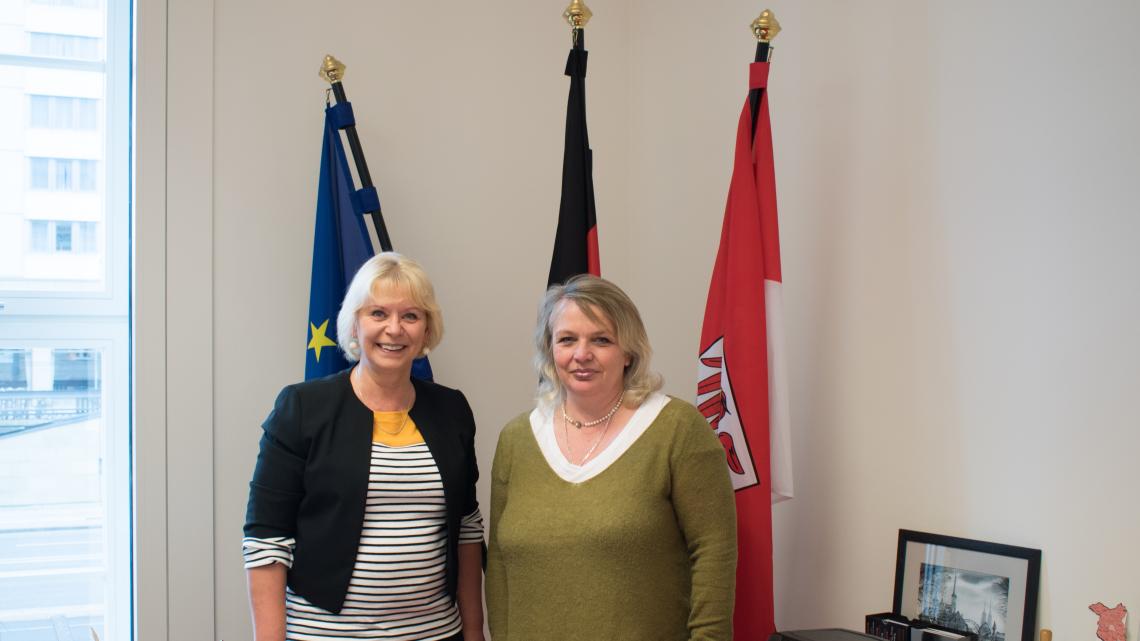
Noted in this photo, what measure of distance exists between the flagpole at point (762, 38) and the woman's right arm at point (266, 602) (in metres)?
1.46

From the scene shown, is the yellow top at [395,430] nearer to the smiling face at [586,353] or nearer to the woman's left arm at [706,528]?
the smiling face at [586,353]

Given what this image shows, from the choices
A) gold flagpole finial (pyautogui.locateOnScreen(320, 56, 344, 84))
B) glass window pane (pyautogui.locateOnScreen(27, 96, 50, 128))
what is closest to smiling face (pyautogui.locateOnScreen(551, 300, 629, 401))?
gold flagpole finial (pyautogui.locateOnScreen(320, 56, 344, 84))

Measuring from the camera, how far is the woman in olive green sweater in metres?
1.82

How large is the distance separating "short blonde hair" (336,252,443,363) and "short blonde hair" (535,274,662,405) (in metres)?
0.25

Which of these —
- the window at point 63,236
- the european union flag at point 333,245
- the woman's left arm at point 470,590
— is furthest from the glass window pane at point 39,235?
the woman's left arm at point 470,590

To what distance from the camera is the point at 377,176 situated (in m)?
2.89

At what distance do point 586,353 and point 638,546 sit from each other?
1.27ft

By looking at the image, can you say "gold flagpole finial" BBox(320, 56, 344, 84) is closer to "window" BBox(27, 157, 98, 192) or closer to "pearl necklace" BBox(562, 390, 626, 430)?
"window" BBox(27, 157, 98, 192)

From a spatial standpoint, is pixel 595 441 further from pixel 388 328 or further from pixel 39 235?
pixel 39 235

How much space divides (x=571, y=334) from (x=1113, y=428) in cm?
101

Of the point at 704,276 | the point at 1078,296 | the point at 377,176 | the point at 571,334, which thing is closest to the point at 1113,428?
the point at 1078,296

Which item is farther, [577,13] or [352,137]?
[352,137]

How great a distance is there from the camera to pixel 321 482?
195 centimetres

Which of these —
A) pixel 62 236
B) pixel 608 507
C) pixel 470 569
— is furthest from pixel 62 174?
pixel 608 507
